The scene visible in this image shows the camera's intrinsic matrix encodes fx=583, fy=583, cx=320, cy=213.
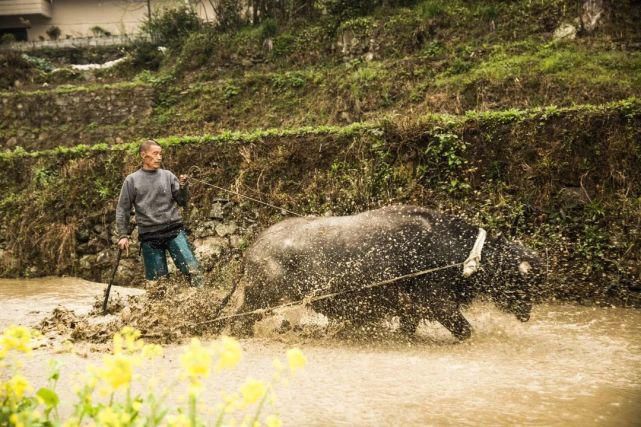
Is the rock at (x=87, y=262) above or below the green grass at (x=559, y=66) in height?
below

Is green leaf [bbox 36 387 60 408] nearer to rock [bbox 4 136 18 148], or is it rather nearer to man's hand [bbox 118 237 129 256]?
man's hand [bbox 118 237 129 256]

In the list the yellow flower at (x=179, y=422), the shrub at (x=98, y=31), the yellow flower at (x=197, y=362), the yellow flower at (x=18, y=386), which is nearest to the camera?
the yellow flower at (x=197, y=362)

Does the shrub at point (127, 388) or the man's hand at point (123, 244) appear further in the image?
the man's hand at point (123, 244)

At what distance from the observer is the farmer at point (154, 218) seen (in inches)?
264

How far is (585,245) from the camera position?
7188 mm

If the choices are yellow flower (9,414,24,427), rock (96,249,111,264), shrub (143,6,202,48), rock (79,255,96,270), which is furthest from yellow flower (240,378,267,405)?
shrub (143,6,202,48)

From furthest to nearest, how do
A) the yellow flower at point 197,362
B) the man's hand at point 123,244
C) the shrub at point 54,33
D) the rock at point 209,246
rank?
the shrub at point 54,33 < the rock at point 209,246 < the man's hand at point 123,244 < the yellow flower at point 197,362

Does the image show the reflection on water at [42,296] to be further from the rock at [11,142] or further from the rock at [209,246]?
the rock at [11,142]

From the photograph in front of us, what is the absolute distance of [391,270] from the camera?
18.7ft

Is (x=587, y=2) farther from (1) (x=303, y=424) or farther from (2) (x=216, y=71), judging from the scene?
(1) (x=303, y=424)

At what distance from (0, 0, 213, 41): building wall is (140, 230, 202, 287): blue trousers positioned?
64.8 ft

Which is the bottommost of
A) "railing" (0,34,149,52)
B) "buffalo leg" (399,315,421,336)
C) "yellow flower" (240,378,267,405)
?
"buffalo leg" (399,315,421,336)

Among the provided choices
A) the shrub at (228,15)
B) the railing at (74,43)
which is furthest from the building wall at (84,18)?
the shrub at (228,15)

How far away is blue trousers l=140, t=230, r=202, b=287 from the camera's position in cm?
671
